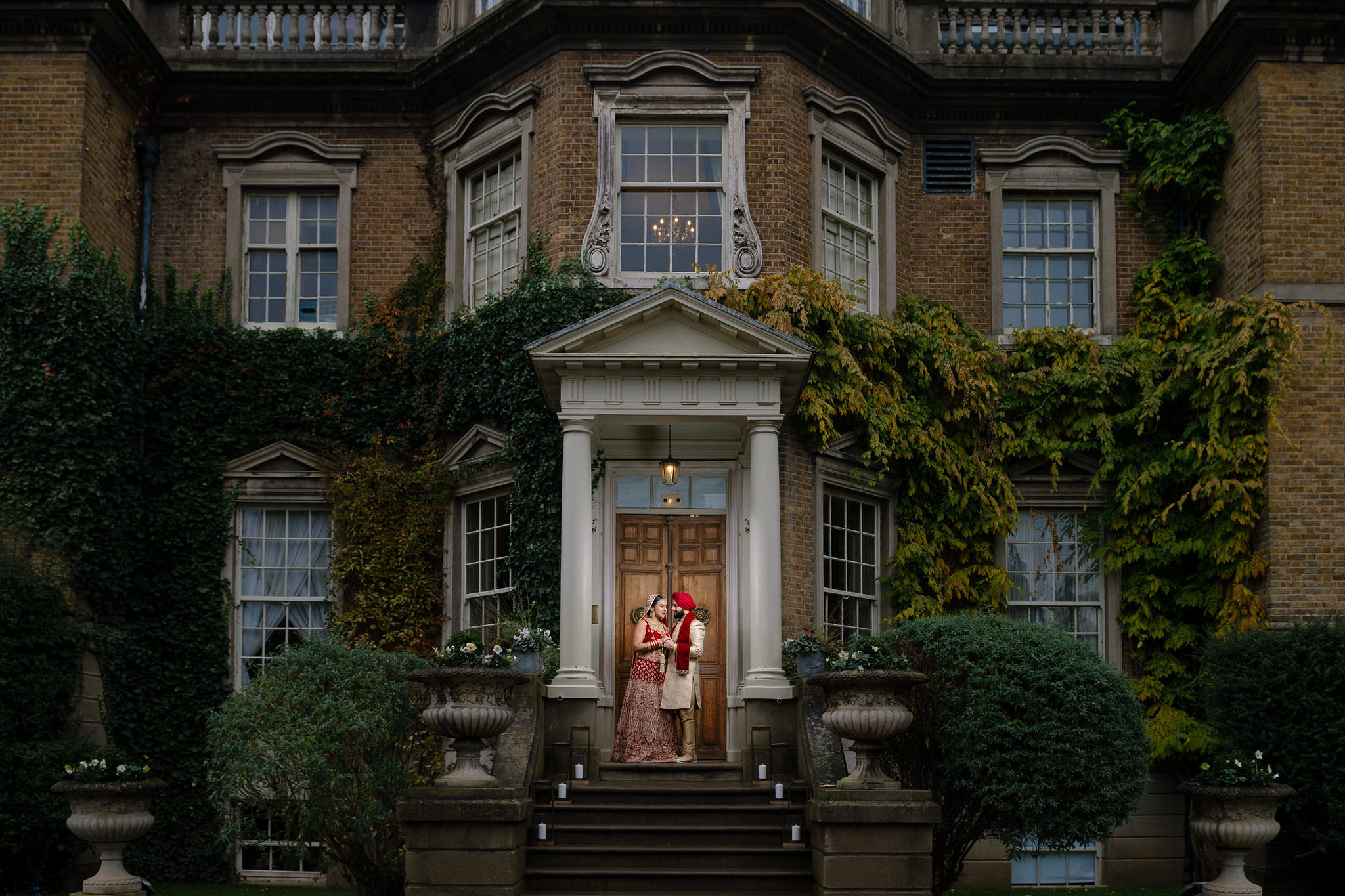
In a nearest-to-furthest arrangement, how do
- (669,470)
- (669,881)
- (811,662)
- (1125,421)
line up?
1. (669,881)
2. (811,662)
3. (669,470)
4. (1125,421)

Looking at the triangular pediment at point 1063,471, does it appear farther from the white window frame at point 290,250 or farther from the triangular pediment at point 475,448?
the white window frame at point 290,250

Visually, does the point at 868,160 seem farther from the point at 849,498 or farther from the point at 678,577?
the point at 678,577

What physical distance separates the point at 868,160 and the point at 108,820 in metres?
10.5

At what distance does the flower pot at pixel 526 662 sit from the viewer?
12453 millimetres

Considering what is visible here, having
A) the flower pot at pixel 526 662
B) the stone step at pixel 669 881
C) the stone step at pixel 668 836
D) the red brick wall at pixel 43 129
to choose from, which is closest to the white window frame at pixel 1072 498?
the stone step at pixel 668 836

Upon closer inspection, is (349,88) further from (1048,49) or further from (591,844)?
(591,844)

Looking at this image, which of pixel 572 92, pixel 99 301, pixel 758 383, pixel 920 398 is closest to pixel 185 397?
pixel 99 301

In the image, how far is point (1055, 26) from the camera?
17.3m

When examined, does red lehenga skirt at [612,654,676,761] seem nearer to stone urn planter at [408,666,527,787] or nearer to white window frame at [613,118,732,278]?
stone urn planter at [408,666,527,787]

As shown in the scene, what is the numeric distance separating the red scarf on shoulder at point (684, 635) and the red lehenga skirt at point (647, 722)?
0.21 metres

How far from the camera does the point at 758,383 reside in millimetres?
13406

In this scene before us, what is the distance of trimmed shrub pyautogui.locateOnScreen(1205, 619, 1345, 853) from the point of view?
1312 centimetres

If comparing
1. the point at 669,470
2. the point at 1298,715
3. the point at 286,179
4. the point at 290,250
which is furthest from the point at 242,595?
the point at 1298,715

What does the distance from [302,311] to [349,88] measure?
273 centimetres
